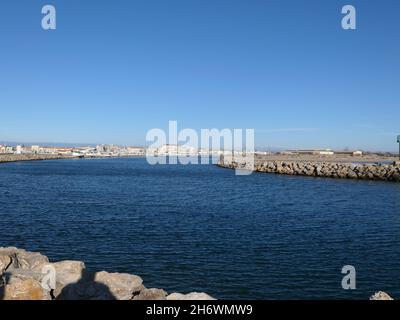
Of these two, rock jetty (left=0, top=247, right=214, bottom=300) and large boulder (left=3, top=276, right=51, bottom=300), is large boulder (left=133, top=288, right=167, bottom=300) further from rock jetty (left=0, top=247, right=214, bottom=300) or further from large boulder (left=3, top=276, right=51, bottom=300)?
large boulder (left=3, top=276, right=51, bottom=300)

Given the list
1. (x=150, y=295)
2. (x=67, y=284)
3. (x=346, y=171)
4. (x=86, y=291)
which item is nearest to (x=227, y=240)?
(x=150, y=295)

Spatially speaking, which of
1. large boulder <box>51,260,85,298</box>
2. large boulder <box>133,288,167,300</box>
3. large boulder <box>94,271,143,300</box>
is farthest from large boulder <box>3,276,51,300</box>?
large boulder <box>133,288,167,300</box>

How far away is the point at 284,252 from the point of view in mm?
16469

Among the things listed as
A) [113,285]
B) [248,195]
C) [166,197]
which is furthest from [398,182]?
[113,285]

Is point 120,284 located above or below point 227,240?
above

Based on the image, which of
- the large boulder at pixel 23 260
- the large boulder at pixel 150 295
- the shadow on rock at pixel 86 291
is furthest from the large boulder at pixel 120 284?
the large boulder at pixel 23 260

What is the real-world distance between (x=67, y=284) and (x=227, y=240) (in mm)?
9660

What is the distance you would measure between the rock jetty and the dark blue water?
2.77m

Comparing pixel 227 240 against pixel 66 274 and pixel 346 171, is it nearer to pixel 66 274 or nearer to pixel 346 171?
pixel 66 274

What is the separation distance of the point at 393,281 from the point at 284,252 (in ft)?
13.6

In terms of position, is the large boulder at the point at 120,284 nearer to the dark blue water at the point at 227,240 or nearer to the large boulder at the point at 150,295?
the large boulder at the point at 150,295

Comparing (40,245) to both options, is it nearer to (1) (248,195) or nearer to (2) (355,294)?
(2) (355,294)

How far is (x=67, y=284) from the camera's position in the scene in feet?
32.1

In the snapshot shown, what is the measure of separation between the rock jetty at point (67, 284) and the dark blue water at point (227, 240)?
9.09 ft
